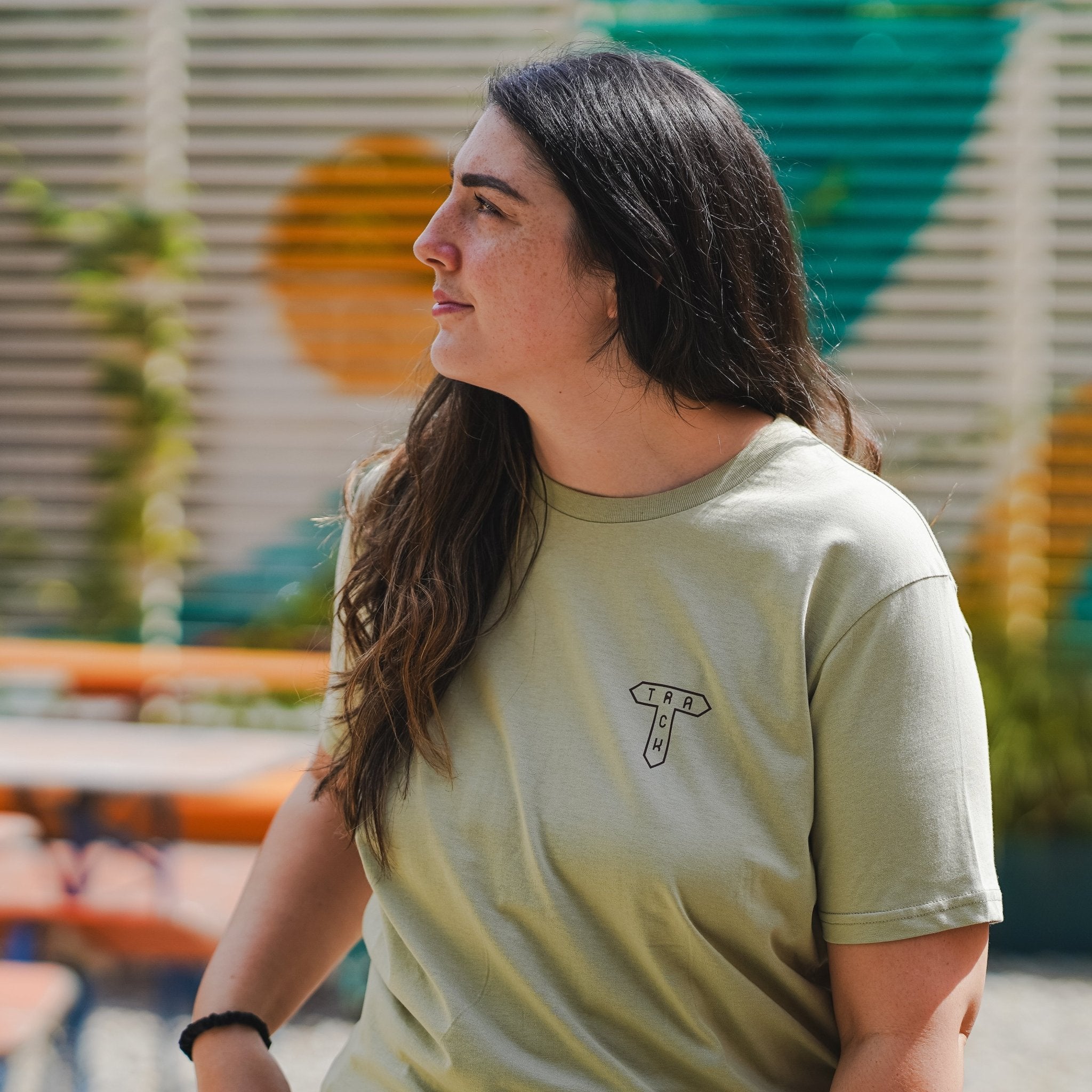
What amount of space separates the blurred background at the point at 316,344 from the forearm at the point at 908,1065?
268 centimetres

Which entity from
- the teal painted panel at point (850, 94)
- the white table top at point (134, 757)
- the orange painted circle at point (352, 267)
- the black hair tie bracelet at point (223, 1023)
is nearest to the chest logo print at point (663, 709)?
the black hair tie bracelet at point (223, 1023)

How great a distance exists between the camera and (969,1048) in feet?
11.3

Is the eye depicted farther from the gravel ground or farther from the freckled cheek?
the gravel ground

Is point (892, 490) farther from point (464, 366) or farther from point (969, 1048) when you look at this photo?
point (969, 1048)

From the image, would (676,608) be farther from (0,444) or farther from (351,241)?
(0,444)

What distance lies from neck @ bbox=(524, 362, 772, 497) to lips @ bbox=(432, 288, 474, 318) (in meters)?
0.14

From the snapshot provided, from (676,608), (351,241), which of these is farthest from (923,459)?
(676,608)

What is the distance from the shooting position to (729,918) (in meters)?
A: 1.22

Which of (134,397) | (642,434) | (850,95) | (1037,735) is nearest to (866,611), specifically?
(642,434)

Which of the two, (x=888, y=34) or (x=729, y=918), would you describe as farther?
(x=888, y=34)

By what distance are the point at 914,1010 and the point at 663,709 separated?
0.37 metres

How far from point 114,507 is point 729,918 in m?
4.26

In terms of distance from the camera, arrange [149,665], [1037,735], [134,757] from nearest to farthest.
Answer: [134,757] → [1037,735] → [149,665]

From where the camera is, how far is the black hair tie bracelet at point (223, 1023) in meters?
1.46
